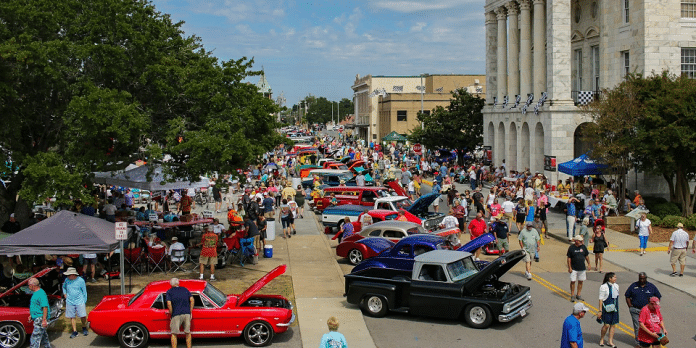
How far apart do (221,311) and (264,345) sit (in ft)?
3.45

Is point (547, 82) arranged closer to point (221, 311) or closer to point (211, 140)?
point (211, 140)

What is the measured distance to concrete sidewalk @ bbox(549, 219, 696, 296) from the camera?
19250 millimetres

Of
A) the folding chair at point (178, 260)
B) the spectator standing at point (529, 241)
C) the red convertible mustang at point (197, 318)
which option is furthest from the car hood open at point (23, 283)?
the spectator standing at point (529, 241)

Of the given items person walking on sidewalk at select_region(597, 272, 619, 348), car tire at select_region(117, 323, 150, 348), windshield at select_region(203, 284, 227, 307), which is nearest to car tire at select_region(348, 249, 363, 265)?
windshield at select_region(203, 284, 227, 307)

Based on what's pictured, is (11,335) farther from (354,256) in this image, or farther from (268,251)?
(354,256)

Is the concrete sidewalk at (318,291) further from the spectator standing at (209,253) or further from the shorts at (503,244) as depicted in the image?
the shorts at (503,244)

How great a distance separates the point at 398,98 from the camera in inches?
3669

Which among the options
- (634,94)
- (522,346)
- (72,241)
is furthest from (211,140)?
(634,94)

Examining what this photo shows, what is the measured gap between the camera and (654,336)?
12195 millimetres

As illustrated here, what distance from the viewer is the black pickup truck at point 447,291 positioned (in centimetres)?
1473

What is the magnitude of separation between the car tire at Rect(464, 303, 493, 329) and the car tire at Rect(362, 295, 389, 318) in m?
1.82

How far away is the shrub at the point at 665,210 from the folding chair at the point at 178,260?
19.5 metres

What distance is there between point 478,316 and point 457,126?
130ft

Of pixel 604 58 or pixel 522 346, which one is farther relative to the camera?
pixel 604 58
